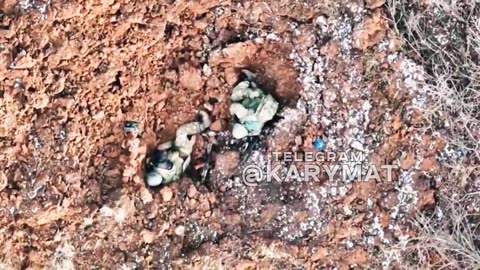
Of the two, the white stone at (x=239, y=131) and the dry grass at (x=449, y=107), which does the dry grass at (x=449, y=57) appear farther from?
the white stone at (x=239, y=131)

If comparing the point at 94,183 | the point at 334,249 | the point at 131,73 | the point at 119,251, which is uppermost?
the point at 131,73

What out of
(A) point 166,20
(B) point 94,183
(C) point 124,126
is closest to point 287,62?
(A) point 166,20

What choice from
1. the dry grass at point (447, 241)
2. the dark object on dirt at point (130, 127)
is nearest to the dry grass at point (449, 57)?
the dry grass at point (447, 241)

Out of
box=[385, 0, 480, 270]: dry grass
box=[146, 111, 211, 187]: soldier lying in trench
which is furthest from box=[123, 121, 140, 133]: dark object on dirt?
box=[385, 0, 480, 270]: dry grass

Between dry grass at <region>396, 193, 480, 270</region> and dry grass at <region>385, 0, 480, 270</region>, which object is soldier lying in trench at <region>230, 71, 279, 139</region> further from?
A: dry grass at <region>396, 193, 480, 270</region>

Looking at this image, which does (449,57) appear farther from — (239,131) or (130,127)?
(130,127)

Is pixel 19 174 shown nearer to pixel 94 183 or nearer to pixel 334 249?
pixel 94 183
